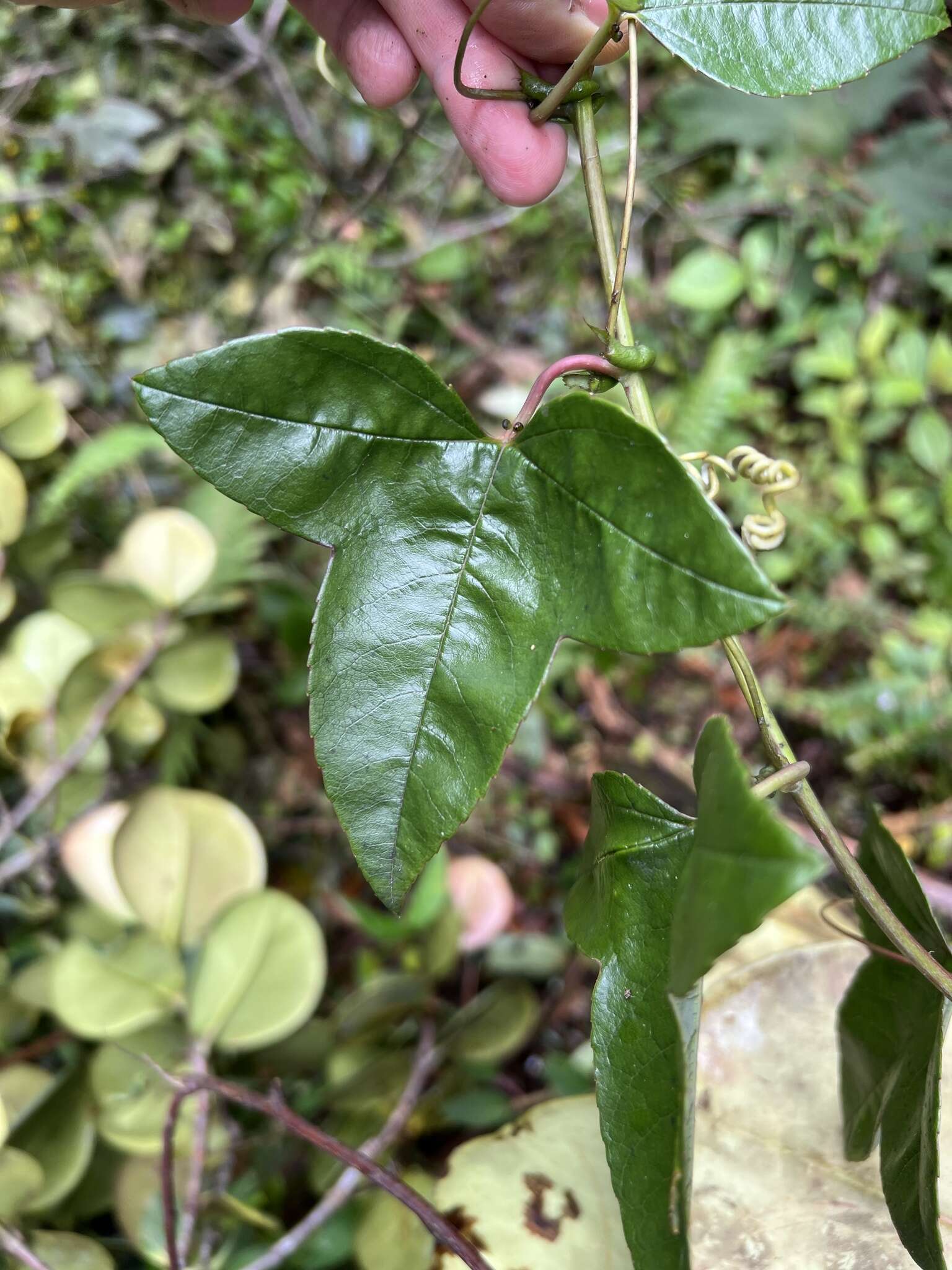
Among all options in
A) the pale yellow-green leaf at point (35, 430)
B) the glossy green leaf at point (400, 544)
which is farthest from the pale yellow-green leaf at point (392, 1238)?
the pale yellow-green leaf at point (35, 430)

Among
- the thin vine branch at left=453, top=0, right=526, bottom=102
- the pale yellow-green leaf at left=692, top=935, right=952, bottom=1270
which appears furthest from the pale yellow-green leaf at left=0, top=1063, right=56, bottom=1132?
the thin vine branch at left=453, top=0, right=526, bottom=102

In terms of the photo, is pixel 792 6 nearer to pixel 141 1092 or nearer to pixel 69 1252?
pixel 141 1092

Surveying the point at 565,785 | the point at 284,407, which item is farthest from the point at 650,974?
the point at 565,785

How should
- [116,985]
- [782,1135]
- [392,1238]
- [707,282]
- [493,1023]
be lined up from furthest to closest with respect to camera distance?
1. [707,282]
2. [493,1023]
3. [116,985]
4. [392,1238]
5. [782,1135]

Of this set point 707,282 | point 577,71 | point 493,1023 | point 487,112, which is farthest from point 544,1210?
point 707,282

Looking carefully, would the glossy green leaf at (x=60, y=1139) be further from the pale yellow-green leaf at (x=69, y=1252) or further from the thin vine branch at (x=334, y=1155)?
the thin vine branch at (x=334, y=1155)

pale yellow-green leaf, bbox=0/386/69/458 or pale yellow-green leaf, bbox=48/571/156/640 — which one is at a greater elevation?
pale yellow-green leaf, bbox=0/386/69/458

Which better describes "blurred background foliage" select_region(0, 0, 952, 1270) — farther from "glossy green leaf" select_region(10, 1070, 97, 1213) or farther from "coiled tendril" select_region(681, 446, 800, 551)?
"coiled tendril" select_region(681, 446, 800, 551)
